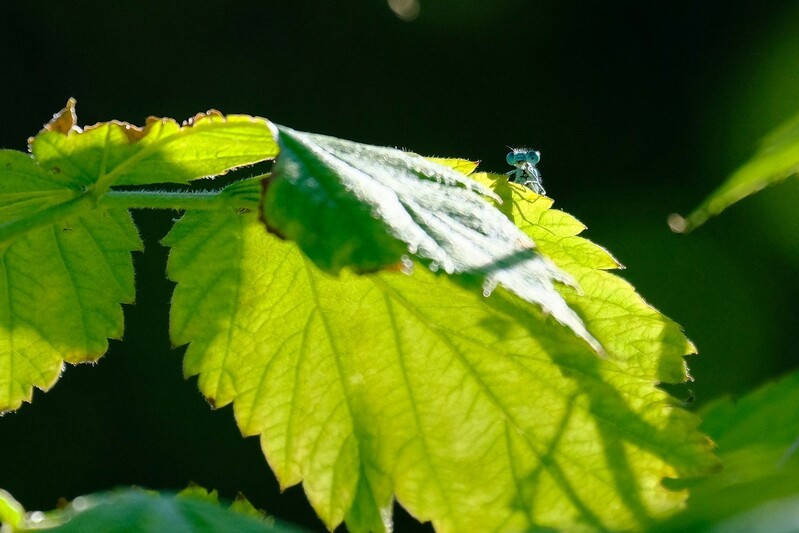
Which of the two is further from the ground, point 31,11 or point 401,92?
point 31,11

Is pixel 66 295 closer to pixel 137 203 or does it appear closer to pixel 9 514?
pixel 137 203

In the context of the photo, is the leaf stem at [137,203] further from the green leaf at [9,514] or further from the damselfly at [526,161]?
the damselfly at [526,161]

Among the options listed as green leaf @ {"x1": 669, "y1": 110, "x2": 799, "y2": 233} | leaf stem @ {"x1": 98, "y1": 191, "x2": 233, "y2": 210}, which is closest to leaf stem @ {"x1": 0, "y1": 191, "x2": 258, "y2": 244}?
leaf stem @ {"x1": 98, "y1": 191, "x2": 233, "y2": 210}

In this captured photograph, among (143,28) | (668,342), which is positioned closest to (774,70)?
(143,28)

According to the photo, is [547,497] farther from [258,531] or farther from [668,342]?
[258,531]

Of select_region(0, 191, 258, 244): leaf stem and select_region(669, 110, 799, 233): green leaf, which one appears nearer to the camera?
select_region(669, 110, 799, 233): green leaf

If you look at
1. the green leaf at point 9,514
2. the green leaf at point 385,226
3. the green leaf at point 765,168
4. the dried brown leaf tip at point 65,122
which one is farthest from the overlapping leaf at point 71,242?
the green leaf at point 765,168

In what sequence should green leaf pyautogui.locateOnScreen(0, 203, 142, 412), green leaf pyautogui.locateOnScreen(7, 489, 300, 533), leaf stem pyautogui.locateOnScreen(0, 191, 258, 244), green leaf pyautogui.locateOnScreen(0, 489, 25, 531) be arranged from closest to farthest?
green leaf pyautogui.locateOnScreen(7, 489, 300, 533) < green leaf pyautogui.locateOnScreen(0, 489, 25, 531) < leaf stem pyautogui.locateOnScreen(0, 191, 258, 244) < green leaf pyautogui.locateOnScreen(0, 203, 142, 412)

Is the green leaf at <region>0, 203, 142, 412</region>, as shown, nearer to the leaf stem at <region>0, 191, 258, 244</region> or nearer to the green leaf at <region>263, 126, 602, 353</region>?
the leaf stem at <region>0, 191, 258, 244</region>
